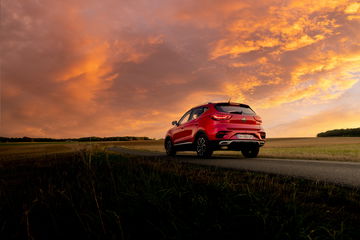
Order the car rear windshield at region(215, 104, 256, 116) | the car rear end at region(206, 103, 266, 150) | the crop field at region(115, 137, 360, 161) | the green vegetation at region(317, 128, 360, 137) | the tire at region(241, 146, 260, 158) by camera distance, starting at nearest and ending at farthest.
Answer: the car rear end at region(206, 103, 266, 150)
the car rear windshield at region(215, 104, 256, 116)
the crop field at region(115, 137, 360, 161)
the tire at region(241, 146, 260, 158)
the green vegetation at region(317, 128, 360, 137)

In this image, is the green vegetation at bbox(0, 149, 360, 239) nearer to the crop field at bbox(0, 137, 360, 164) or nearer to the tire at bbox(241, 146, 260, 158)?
the crop field at bbox(0, 137, 360, 164)

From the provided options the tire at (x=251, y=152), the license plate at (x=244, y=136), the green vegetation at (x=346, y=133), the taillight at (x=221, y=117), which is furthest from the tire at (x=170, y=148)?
the green vegetation at (x=346, y=133)

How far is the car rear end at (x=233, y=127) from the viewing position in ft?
32.7

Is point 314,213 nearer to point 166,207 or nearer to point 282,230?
point 282,230

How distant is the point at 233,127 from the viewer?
397 inches

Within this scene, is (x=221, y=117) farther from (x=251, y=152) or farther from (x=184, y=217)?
(x=184, y=217)

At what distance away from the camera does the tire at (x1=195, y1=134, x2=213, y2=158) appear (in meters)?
10.4

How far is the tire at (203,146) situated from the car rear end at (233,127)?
26 centimetres

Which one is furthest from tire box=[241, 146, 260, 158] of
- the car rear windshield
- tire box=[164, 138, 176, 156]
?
tire box=[164, 138, 176, 156]

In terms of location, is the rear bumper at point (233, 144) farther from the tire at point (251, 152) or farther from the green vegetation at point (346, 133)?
the green vegetation at point (346, 133)

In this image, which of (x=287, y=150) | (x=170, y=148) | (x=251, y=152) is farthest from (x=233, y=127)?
(x=287, y=150)

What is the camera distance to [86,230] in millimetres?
2406

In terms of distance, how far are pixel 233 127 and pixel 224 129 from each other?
1.25 ft

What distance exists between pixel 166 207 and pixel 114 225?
0.56 m
